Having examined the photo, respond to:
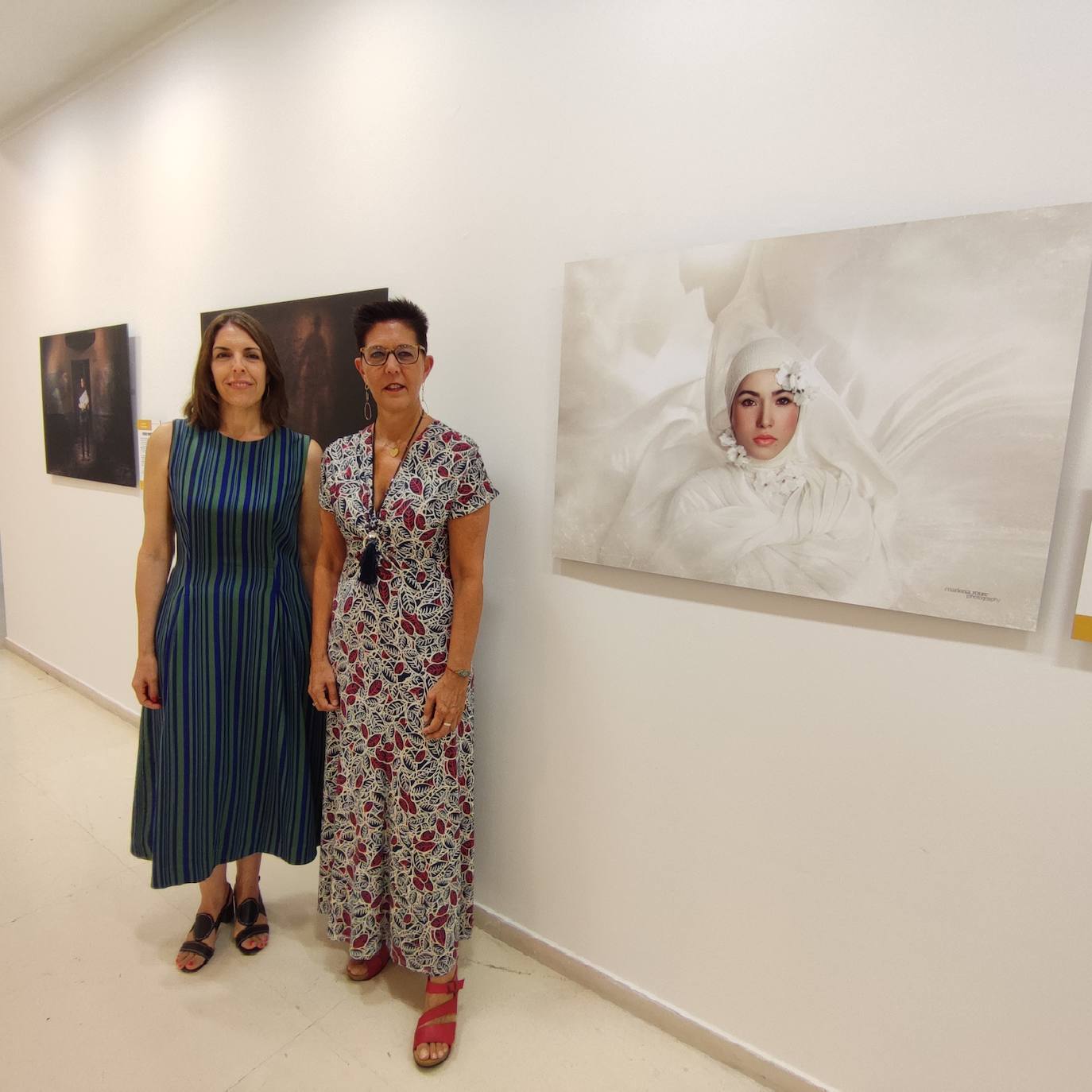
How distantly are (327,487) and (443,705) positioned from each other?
600 mm

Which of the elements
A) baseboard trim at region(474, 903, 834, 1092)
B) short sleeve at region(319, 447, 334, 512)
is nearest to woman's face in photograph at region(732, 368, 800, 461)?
short sleeve at region(319, 447, 334, 512)

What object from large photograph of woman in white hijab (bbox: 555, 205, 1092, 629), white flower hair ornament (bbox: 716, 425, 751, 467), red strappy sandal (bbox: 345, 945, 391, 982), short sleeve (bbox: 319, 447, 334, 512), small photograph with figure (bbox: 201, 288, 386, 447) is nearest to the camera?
large photograph of woman in white hijab (bbox: 555, 205, 1092, 629)

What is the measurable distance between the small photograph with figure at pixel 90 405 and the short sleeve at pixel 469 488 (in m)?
2.17

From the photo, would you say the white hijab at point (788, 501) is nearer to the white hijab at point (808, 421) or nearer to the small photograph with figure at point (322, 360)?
the white hijab at point (808, 421)

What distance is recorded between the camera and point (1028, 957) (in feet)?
3.91

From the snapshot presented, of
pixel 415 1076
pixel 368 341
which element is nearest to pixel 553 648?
pixel 368 341

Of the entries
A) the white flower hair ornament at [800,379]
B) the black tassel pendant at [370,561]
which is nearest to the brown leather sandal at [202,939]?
the black tassel pendant at [370,561]

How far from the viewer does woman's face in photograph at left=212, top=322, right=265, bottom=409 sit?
1631mm

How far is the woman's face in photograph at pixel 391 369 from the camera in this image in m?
1.44

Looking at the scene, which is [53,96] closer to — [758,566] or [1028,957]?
[758,566]

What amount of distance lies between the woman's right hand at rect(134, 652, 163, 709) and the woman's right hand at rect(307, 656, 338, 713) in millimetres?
421

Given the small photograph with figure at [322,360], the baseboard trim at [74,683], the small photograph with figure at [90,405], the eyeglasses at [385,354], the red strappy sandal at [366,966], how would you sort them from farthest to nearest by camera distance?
the baseboard trim at [74,683] < the small photograph with figure at [90,405] < the small photograph with figure at [322,360] < the red strappy sandal at [366,966] < the eyeglasses at [385,354]

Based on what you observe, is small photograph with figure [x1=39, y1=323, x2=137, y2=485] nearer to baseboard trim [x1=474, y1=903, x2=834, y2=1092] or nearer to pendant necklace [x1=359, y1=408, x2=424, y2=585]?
pendant necklace [x1=359, y1=408, x2=424, y2=585]

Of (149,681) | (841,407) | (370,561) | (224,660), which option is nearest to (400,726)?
(370,561)
